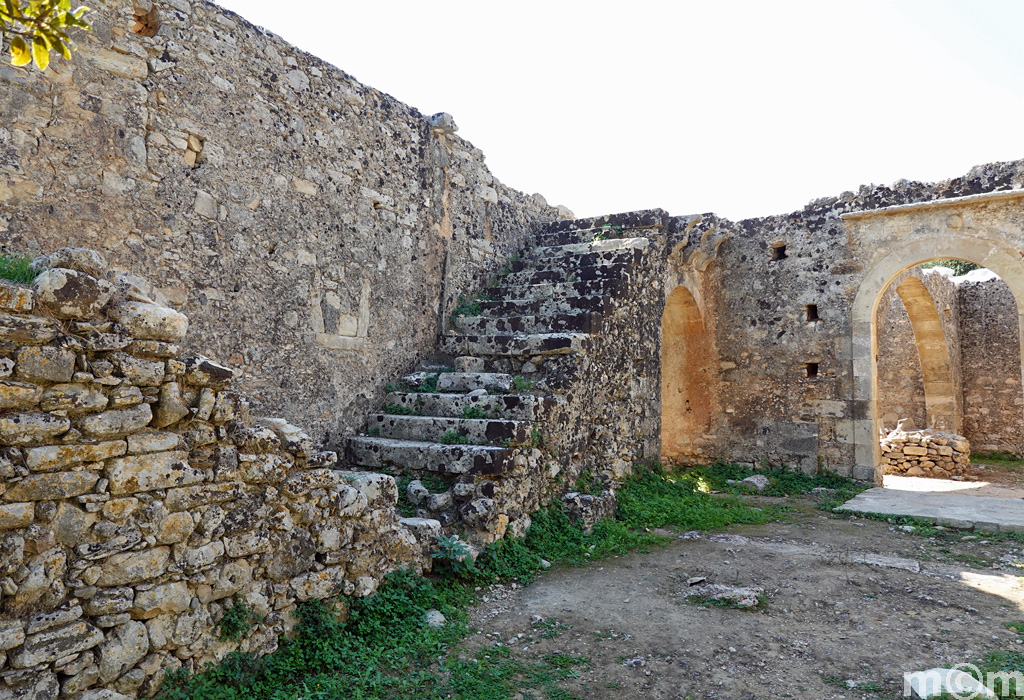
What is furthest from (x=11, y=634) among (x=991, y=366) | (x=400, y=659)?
(x=991, y=366)

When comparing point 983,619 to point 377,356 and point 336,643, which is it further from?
point 377,356

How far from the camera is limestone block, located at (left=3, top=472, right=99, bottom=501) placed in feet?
7.36

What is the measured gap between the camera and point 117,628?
2408 mm

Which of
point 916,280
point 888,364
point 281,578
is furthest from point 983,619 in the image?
point 888,364

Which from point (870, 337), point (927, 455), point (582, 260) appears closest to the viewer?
point (582, 260)

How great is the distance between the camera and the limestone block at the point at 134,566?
2422mm

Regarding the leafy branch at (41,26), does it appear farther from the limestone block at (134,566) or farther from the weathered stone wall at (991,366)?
the weathered stone wall at (991,366)

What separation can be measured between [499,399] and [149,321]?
2718 mm

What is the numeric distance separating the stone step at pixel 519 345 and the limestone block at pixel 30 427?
3.62 m

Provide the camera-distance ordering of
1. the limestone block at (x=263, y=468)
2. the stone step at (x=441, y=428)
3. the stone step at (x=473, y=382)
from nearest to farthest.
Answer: the limestone block at (x=263, y=468), the stone step at (x=441, y=428), the stone step at (x=473, y=382)

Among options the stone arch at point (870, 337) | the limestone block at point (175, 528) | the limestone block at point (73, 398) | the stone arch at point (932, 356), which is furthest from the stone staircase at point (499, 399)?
the stone arch at point (932, 356)

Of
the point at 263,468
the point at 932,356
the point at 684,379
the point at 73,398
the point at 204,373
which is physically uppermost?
the point at 932,356

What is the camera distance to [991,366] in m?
12.8

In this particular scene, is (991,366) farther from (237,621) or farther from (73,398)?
(73,398)
